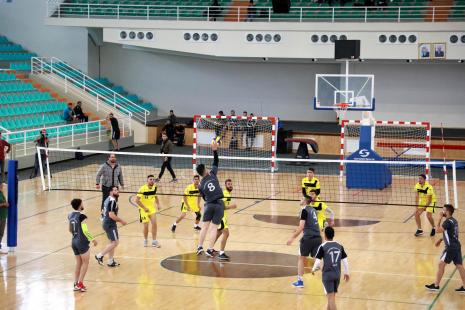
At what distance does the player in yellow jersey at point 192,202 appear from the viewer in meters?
20.4

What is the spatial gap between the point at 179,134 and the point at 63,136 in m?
6.77

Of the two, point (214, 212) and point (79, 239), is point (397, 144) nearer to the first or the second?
point (214, 212)

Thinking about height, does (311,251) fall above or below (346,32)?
below

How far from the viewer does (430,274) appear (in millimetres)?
17500

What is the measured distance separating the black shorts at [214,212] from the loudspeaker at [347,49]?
45.5 feet

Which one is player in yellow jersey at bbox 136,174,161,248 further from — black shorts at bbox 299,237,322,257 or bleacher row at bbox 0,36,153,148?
bleacher row at bbox 0,36,153,148

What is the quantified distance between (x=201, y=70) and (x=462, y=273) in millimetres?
30302

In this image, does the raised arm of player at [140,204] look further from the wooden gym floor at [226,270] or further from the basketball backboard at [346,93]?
the basketball backboard at [346,93]

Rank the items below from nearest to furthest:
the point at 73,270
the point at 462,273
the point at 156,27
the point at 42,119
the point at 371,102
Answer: the point at 462,273
the point at 73,270
the point at 371,102
the point at 42,119
the point at 156,27

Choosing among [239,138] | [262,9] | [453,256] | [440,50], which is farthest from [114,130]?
[453,256]

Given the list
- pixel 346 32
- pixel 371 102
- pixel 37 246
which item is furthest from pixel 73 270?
pixel 346 32

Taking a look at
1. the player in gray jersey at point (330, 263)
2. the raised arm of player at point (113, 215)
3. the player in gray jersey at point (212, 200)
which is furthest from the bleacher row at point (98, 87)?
the player in gray jersey at point (330, 263)

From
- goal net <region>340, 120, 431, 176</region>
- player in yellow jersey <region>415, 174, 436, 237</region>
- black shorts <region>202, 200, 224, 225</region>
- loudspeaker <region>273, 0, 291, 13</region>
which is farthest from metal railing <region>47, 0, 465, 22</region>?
black shorts <region>202, 200, 224, 225</region>

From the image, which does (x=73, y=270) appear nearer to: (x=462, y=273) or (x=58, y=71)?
(x=462, y=273)
